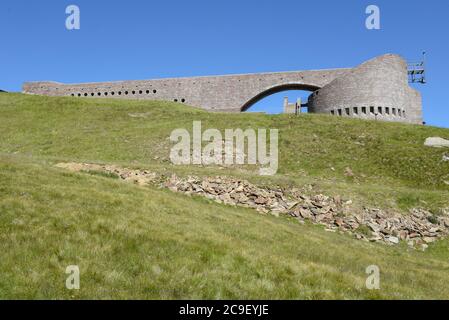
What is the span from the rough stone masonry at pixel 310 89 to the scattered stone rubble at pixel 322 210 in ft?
109

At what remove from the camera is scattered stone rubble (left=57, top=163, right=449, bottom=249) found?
19547 mm

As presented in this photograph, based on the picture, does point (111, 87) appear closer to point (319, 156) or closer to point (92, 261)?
point (319, 156)

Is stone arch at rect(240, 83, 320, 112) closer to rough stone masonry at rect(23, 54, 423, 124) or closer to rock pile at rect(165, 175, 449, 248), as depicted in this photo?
rough stone masonry at rect(23, 54, 423, 124)

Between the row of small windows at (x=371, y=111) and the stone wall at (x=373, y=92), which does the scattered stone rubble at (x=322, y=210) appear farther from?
the stone wall at (x=373, y=92)

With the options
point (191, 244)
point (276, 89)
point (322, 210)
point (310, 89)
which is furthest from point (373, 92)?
point (191, 244)

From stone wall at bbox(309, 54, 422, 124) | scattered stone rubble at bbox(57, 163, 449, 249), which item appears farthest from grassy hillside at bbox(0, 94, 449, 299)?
stone wall at bbox(309, 54, 422, 124)

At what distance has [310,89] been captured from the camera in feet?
228

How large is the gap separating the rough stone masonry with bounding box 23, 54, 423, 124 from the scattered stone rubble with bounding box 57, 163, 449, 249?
33144mm

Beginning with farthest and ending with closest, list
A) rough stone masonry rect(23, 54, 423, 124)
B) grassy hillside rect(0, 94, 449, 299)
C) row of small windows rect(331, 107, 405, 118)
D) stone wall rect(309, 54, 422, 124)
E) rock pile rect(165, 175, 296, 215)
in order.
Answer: rough stone masonry rect(23, 54, 423, 124)
stone wall rect(309, 54, 422, 124)
row of small windows rect(331, 107, 405, 118)
rock pile rect(165, 175, 296, 215)
grassy hillside rect(0, 94, 449, 299)

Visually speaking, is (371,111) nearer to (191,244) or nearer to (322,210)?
(322,210)

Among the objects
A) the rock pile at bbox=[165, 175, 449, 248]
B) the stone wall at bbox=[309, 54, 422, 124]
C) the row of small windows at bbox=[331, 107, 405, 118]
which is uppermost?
the stone wall at bbox=[309, 54, 422, 124]

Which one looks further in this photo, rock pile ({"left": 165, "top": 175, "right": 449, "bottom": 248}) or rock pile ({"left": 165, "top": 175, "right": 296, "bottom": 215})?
rock pile ({"left": 165, "top": 175, "right": 296, "bottom": 215})

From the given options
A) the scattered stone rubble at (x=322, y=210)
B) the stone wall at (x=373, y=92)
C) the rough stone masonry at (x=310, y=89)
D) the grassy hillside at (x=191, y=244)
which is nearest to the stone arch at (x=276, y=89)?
the rough stone masonry at (x=310, y=89)

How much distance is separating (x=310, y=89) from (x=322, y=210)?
51198mm
